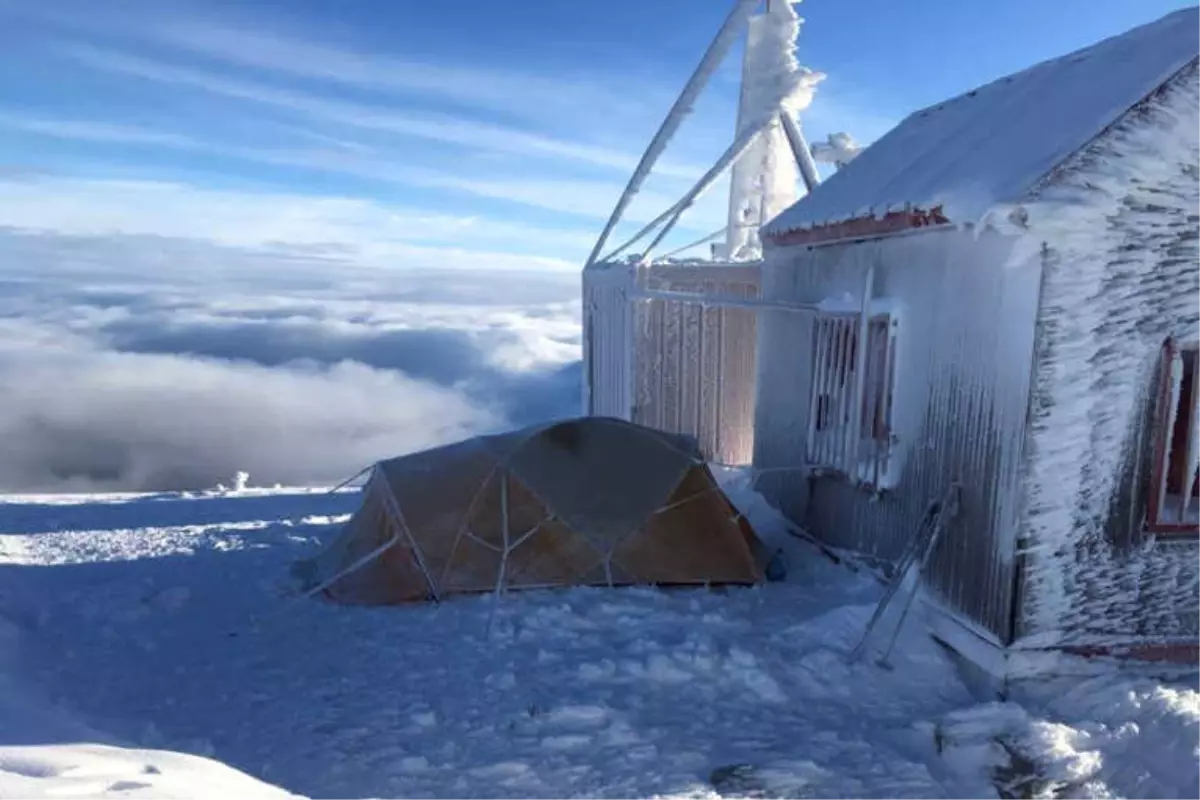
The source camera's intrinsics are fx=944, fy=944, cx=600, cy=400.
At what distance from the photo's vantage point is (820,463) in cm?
769

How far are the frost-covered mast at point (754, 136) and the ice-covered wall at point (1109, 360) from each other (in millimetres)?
5656

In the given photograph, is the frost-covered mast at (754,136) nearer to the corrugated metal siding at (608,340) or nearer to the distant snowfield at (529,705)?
the corrugated metal siding at (608,340)

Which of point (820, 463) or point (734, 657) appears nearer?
point (734, 657)

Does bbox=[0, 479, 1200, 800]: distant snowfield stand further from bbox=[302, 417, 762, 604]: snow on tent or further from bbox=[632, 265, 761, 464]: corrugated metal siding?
bbox=[632, 265, 761, 464]: corrugated metal siding

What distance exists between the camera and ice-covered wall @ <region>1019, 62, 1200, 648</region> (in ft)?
16.5

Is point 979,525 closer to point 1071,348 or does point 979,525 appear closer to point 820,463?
point 1071,348

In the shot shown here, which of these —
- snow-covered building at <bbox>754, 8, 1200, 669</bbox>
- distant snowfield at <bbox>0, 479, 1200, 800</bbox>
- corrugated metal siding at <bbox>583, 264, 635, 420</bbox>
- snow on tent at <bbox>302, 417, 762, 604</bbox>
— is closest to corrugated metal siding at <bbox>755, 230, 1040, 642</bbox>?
snow-covered building at <bbox>754, 8, 1200, 669</bbox>

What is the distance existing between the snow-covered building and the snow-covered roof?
0.02 meters

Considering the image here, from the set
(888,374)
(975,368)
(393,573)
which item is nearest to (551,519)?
(393,573)

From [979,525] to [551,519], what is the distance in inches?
117

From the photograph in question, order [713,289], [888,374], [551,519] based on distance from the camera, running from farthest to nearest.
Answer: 1. [713,289]
2. [551,519]
3. [888,374]

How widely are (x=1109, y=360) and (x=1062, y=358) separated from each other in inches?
11.7

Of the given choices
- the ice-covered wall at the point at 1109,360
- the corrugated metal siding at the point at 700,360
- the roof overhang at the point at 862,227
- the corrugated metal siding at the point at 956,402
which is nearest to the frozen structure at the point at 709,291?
the corrugated metal siding at the point at 700,360

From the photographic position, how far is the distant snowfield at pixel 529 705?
14.0ft
